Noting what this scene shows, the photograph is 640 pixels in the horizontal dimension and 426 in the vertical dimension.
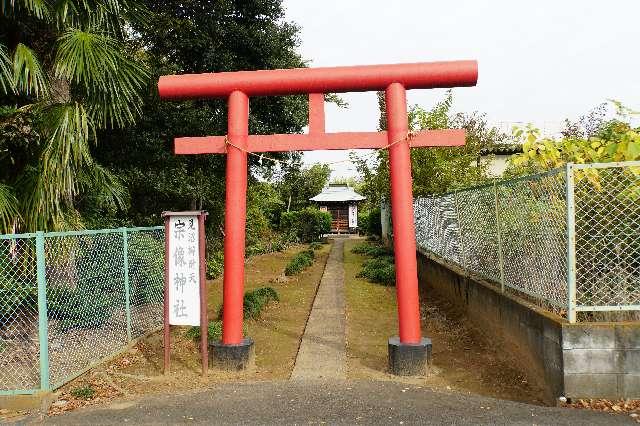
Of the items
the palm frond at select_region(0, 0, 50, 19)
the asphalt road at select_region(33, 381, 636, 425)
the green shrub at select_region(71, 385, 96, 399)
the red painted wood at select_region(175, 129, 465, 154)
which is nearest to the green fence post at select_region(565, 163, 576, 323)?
the asphalt road at select_region(33, 381, 636, 425)

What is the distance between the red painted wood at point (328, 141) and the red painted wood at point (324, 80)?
513 millimetres

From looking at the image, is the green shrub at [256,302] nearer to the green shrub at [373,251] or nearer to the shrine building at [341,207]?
the green shrub at [373,251]

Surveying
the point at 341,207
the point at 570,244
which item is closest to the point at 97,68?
the point at 570,244

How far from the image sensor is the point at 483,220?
736cm

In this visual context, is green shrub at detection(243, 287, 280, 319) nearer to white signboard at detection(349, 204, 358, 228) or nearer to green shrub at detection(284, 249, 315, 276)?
green shrub at detection(284, 249, 315, 276)

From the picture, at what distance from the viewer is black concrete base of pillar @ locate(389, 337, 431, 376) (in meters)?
5.53

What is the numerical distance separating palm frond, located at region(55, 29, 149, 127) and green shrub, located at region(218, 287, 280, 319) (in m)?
3.39

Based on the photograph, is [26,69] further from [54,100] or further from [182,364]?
[182,364]

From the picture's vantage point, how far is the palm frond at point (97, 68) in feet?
22.7

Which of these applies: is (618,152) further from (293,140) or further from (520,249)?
(293,140)

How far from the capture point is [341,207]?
35719mm

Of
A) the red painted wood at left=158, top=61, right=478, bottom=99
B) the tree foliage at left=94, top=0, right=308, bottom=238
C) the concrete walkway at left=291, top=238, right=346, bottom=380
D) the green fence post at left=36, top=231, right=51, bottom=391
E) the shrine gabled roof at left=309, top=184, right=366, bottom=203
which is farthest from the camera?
the shrine gabled roof at left=309, top=184, right=366, bottom=203

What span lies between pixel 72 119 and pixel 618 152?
627 centimetres

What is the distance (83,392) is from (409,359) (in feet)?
10.3
